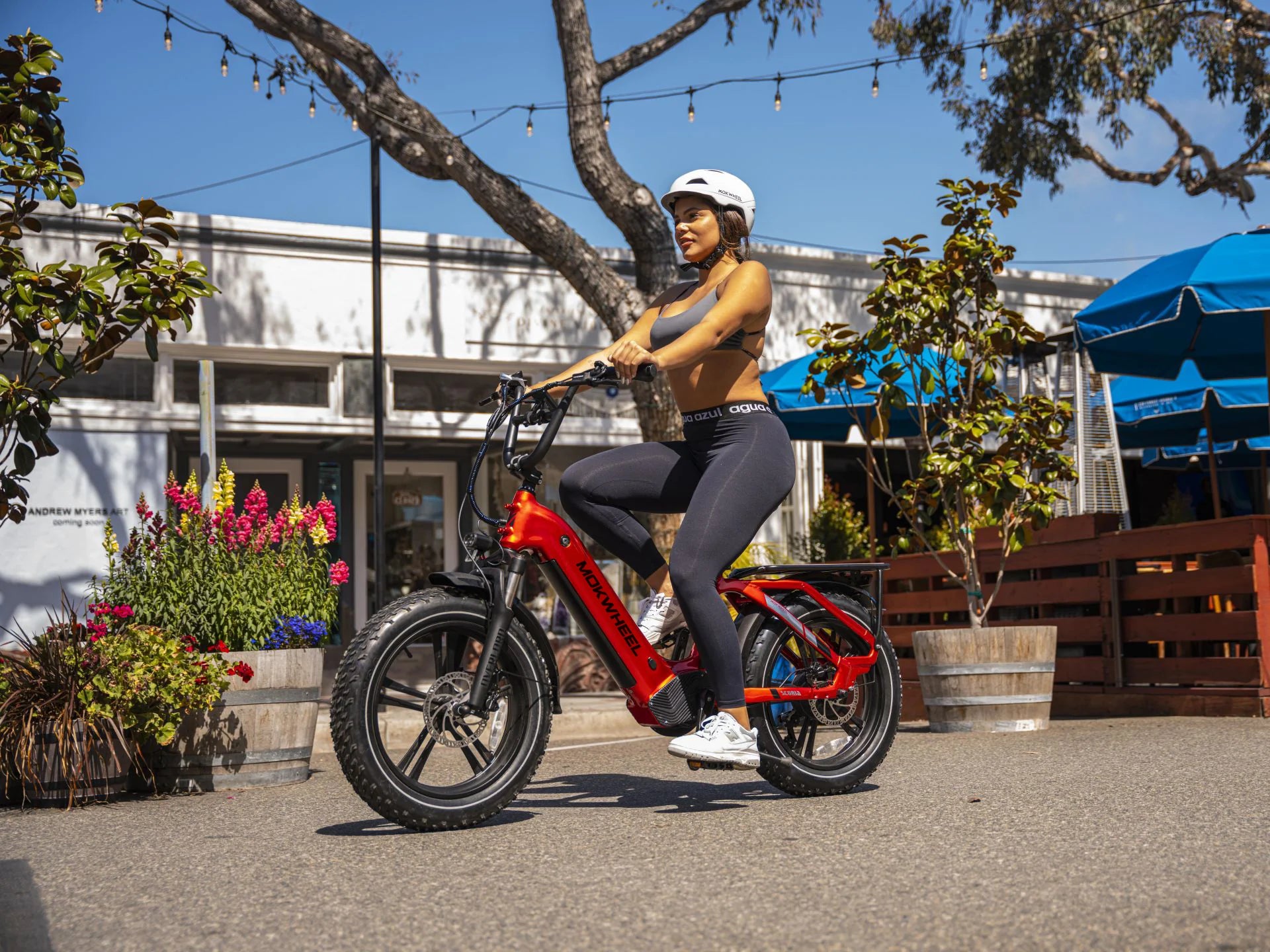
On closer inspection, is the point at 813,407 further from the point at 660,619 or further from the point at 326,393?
the point at 660,619

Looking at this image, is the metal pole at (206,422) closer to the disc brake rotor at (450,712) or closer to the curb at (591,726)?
the curb at (591,726)

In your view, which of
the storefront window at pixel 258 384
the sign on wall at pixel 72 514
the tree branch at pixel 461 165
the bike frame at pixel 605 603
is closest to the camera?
the bike frame at pixel 605 603

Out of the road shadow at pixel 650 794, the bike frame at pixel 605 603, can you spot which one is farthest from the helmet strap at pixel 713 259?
the road shadow at pixel 650 794

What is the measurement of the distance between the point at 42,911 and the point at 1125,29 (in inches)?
637

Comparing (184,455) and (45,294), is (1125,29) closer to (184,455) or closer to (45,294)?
(184,455)

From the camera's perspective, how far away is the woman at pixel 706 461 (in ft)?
14.6

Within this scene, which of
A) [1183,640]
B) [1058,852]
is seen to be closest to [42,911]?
[1058,852]

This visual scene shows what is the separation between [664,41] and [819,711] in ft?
26.6

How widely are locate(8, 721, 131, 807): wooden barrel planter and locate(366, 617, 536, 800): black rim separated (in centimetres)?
→ 181

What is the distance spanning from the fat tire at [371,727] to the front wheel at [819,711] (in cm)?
76

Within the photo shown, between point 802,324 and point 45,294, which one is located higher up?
point 802,324

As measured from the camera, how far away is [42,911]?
10.6 feet

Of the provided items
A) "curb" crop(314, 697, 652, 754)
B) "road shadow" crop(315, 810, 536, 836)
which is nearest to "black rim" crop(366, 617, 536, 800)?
"road shadow" crop(315, 810, 536, 836)

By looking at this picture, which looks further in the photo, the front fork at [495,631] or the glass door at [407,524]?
the glass door at [407,524]
